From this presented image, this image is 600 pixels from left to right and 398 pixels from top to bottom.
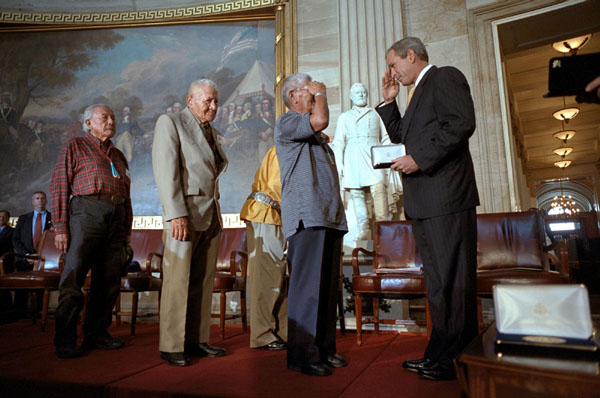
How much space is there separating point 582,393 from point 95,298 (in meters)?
2.92

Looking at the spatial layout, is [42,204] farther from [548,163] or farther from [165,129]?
[548,163]

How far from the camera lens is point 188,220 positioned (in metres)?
2.56

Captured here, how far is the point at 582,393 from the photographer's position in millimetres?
1031

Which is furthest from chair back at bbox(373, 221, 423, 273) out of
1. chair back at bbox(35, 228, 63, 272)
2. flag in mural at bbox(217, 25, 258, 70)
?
flag in mural at bbox(217, 25, 258, 70)

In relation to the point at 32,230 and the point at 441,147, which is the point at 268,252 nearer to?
the point at 441,147

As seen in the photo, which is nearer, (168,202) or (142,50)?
(168,202)

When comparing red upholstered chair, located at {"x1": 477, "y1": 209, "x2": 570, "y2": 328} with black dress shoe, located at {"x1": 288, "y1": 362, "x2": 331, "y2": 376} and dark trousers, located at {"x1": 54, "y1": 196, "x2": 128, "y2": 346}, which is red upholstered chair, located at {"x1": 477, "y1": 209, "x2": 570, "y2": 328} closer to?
black dress shoe, located at {"x1": 288, "y1": 362, "x2": 331, "y2": 376}

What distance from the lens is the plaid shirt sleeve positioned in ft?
9.35

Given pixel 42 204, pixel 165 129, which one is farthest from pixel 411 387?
pixel 42 204

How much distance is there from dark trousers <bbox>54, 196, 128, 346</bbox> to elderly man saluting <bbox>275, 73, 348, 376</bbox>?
138 centimetres

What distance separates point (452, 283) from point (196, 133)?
169 centimetres

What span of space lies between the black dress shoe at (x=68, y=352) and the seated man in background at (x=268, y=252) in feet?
3.59

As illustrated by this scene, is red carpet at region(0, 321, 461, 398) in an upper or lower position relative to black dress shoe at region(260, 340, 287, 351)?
lower

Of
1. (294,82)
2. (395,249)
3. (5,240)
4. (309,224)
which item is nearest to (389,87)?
(294,82)
